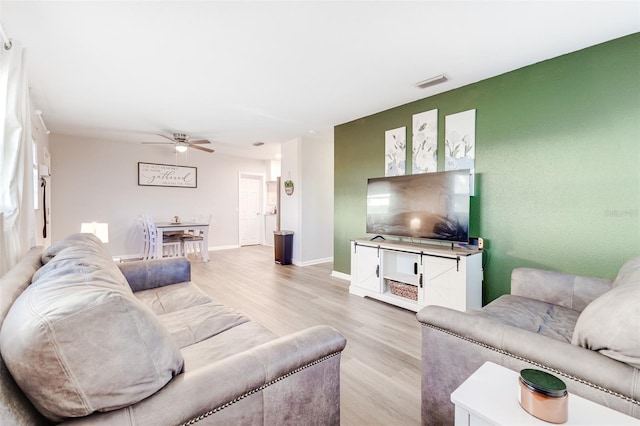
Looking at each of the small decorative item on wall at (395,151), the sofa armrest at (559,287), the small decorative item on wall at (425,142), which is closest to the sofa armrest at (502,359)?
the sofa armrest at (559,287)

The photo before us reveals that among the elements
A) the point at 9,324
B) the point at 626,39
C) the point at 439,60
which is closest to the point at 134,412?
the point at 9,324

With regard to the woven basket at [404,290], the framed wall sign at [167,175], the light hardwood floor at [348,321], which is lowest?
the light hardwood floor at [348,321]

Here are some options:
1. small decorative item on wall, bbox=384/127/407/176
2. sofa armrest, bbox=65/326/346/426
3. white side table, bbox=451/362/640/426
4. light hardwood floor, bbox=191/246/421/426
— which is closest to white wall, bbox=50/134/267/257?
light hardwood floor, bbox=191/246/421/426

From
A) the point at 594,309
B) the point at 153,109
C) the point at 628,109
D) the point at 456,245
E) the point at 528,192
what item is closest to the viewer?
the point at 594,309

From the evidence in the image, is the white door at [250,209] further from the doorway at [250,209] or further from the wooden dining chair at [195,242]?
the wooden dining chair at [195,242]

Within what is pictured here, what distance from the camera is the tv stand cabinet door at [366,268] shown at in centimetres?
354

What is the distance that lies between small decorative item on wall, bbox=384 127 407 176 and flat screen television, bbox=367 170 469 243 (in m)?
0.26

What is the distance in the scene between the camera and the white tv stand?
279cm

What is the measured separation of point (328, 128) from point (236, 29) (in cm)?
291

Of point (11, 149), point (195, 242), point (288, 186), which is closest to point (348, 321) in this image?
point (11, 149)

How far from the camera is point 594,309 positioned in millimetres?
1143

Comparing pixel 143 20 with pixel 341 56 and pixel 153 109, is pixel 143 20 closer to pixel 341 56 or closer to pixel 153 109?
pixel 341 56

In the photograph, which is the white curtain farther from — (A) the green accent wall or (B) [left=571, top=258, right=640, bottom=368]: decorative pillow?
(A) the green accent wall

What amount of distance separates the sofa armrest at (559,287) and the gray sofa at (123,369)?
1.82 metres
